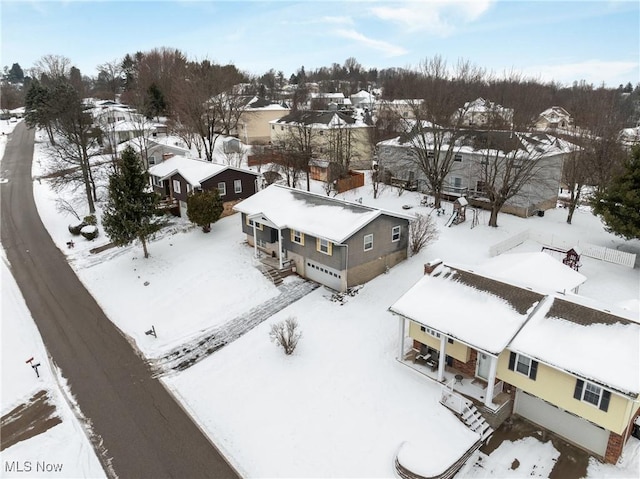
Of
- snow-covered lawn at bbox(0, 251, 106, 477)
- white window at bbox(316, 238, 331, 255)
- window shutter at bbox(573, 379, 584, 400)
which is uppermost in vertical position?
white window at bbox(316, 238, 331, 255)

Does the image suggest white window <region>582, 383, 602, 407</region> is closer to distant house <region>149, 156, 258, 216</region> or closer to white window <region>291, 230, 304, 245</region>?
→ white window <region>291, 230, 304, 245</region>

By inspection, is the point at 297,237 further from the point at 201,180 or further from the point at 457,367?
the point at 457,367

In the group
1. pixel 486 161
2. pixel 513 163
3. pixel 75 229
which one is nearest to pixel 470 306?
pixel 486 161

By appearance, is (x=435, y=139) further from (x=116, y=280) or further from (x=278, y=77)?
(x=278, y=77)

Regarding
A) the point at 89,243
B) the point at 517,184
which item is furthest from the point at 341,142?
the point at 89,243

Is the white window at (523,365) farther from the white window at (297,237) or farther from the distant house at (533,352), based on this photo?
the white window at (297,237)

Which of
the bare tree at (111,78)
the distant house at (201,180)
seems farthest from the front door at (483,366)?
the bare tree at (111,78)

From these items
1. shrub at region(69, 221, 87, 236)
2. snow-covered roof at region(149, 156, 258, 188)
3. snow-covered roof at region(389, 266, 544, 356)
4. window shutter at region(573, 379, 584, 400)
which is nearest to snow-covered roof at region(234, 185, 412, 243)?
snow-covered roof at region(149, 156, 258, 188)
